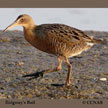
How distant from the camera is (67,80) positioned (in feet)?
31.0

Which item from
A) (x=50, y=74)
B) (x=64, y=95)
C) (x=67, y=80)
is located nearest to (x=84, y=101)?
(x=64, y=95)

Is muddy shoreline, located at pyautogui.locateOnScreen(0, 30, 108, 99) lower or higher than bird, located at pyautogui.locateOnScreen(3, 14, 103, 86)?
lower

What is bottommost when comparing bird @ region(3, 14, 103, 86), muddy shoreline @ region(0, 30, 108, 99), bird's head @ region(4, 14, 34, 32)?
muddy shoreline @ region(0, 30, 108, 99)

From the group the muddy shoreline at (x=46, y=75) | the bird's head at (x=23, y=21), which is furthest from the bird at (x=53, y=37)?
the muddy shoreline at (x=46, y=75)

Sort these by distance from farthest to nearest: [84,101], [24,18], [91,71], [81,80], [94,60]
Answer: [94,60] → [91,71] → [81,80] → [24,18] → [84,101]

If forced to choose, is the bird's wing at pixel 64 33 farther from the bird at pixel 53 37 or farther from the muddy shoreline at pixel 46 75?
the muddy shoreline at pixel 46 75

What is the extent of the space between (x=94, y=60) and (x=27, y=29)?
4.63m

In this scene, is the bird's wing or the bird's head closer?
the bird's wing

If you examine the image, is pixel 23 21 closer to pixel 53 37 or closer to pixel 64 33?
pixel 53 37

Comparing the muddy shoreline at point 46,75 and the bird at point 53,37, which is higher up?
the bird at point 53,37

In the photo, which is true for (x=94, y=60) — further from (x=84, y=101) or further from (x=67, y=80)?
(x=84, y=101)

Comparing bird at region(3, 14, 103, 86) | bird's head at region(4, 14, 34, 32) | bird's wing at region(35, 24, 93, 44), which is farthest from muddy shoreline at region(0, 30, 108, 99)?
bird's head at region(4, 14, 34, 32)

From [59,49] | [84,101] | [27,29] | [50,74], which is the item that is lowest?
[84,101]

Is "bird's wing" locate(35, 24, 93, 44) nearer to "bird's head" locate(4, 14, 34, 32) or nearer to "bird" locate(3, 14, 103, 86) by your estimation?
"bird" locate(3, 14, 103, 86)
